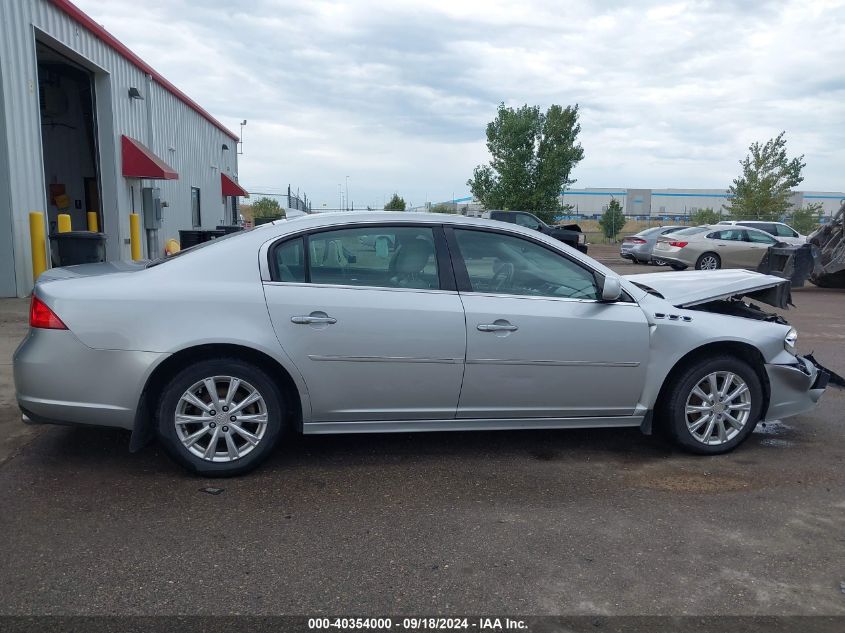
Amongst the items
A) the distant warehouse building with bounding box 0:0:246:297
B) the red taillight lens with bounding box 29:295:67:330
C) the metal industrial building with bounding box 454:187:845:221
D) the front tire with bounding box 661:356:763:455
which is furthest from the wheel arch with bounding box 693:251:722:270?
the metal industrial building with bounding box 454:187:845:221

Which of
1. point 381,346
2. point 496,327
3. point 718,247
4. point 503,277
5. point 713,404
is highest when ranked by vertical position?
point 503,277

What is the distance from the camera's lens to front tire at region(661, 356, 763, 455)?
4.77 m

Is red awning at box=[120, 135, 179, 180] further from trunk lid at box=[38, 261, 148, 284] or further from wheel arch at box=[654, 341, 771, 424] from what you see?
wheel arch at box=[654, 341, 771, 424]

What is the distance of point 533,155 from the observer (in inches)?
1547

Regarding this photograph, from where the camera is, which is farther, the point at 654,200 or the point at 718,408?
the point at 654,200

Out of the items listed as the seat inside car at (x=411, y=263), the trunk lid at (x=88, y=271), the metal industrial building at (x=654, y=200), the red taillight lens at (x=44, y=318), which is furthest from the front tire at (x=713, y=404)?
the metal industrial building at (x=654, y=200)

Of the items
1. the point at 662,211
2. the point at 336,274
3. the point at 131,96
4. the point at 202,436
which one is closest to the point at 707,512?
the point at 336,274

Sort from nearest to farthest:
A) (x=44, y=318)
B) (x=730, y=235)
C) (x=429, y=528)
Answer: (x=429, y=528), (x=44, y=318), (x=730, y=235)

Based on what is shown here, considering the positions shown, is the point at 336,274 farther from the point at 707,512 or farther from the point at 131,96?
the point at 131,96

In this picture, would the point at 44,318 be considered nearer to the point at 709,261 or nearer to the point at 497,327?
the point at 497,327

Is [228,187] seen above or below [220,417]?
above

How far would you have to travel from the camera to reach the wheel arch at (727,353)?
481 centimetres

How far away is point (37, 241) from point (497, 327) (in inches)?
383

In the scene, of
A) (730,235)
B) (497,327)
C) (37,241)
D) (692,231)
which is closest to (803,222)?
(692,231)
